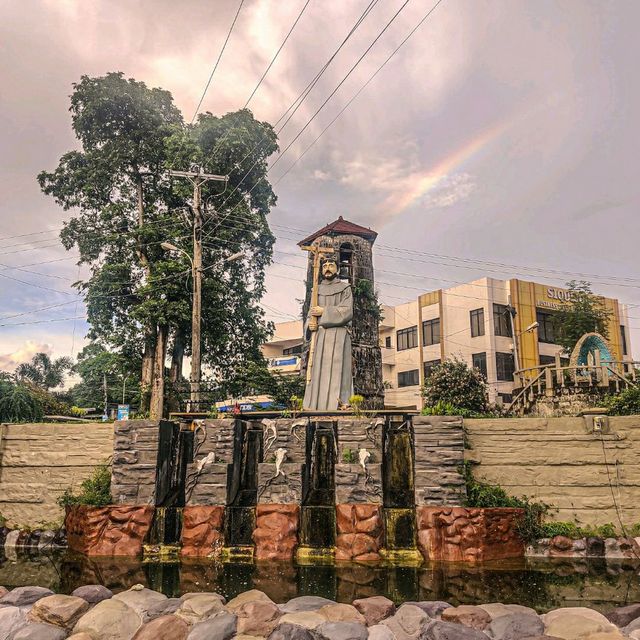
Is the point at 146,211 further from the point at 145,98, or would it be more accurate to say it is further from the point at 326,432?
the point at 326,432

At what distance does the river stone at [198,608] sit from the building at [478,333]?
24.3 meters

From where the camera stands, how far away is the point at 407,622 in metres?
5.73

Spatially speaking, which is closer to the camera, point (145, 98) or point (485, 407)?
point (485, 407)

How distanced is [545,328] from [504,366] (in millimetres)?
4051

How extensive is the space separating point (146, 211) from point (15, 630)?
65.2 feet

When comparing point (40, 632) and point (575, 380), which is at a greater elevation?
point (575, 380)

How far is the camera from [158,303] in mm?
21031

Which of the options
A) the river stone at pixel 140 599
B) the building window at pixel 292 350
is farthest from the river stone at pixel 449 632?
the building window at pixel 292 350

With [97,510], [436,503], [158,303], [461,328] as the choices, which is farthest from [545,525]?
[461,328]

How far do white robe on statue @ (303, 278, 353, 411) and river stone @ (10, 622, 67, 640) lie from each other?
832 cm

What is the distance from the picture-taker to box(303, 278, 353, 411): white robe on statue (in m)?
13.7

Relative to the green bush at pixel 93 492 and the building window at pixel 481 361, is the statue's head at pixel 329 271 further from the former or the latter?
the building window at pixel 481 361

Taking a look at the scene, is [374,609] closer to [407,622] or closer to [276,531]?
[407,622]

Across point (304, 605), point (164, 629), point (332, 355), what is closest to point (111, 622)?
point (164, 629)
